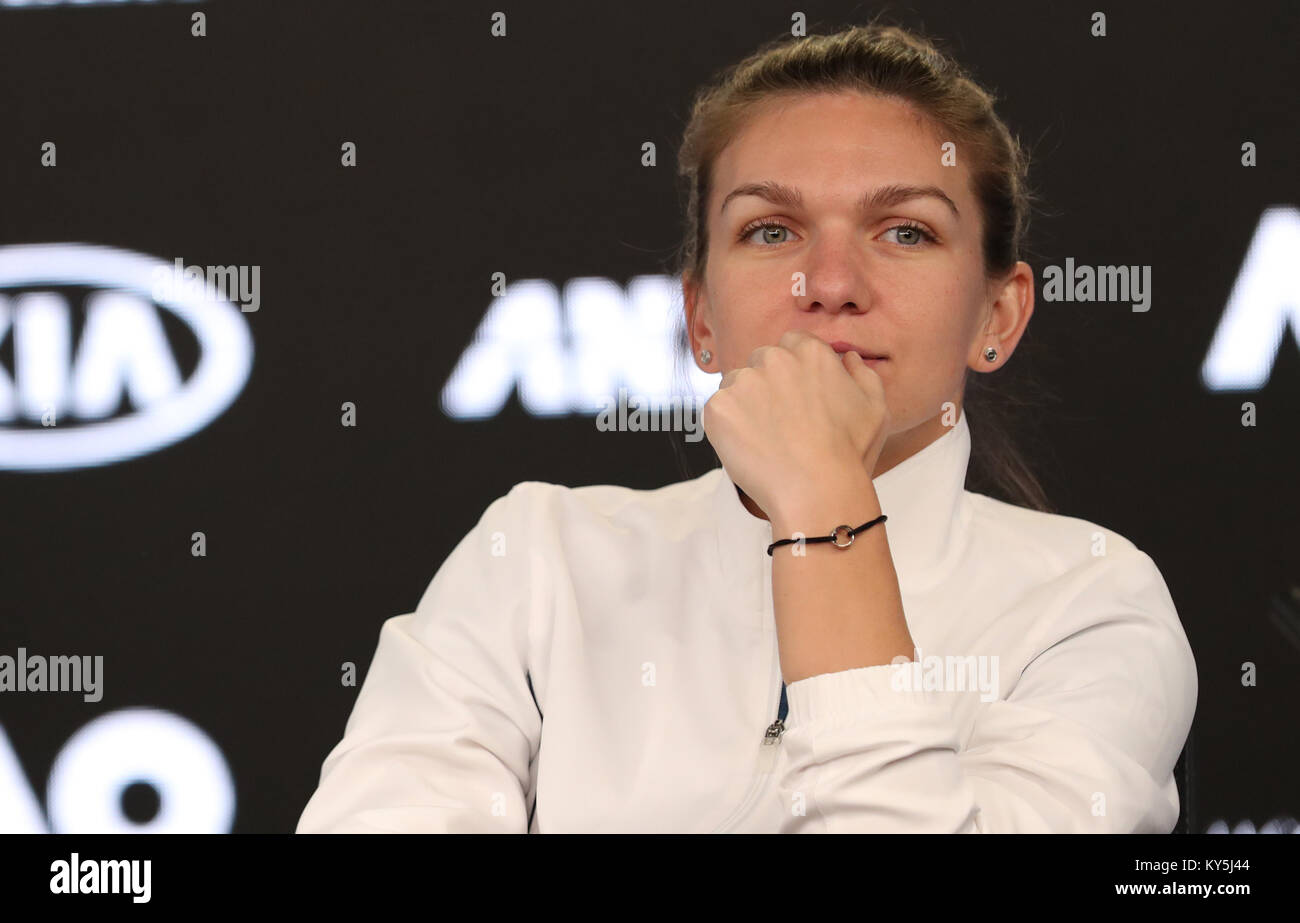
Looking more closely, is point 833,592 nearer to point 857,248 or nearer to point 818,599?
point 818,599

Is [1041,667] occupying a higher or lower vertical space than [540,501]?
lower

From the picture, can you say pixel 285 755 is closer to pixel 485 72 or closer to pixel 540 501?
pixel 540 501

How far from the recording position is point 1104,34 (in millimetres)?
2232

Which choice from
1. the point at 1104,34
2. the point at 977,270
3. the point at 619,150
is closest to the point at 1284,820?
the point at 977,270

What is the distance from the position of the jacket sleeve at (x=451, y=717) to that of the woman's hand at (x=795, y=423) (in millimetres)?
285

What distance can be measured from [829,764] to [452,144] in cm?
151

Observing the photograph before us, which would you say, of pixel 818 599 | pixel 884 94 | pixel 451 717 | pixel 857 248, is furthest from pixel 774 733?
pixel 884 94

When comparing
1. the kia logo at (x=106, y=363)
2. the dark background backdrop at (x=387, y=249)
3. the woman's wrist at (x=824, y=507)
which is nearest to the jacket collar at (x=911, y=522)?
the woman's wrist at (x=824, y=507)

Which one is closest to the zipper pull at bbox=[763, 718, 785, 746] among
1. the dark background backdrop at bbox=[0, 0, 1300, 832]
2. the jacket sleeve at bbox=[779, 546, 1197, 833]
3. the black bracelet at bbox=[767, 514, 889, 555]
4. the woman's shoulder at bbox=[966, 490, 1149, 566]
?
the jacket sleeve at bbox=[779, 546, 1197, 833]

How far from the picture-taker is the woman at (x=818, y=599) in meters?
1.21

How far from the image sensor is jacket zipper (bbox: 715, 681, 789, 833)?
133cm

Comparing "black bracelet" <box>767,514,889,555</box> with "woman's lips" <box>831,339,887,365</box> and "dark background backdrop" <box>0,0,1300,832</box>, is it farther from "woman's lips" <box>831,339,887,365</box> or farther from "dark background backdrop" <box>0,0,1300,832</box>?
"dark background backdrop" <box>0,0,1300,832</box>

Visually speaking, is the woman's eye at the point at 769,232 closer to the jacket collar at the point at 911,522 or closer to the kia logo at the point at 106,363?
the jacket collar at the point at 911,522
